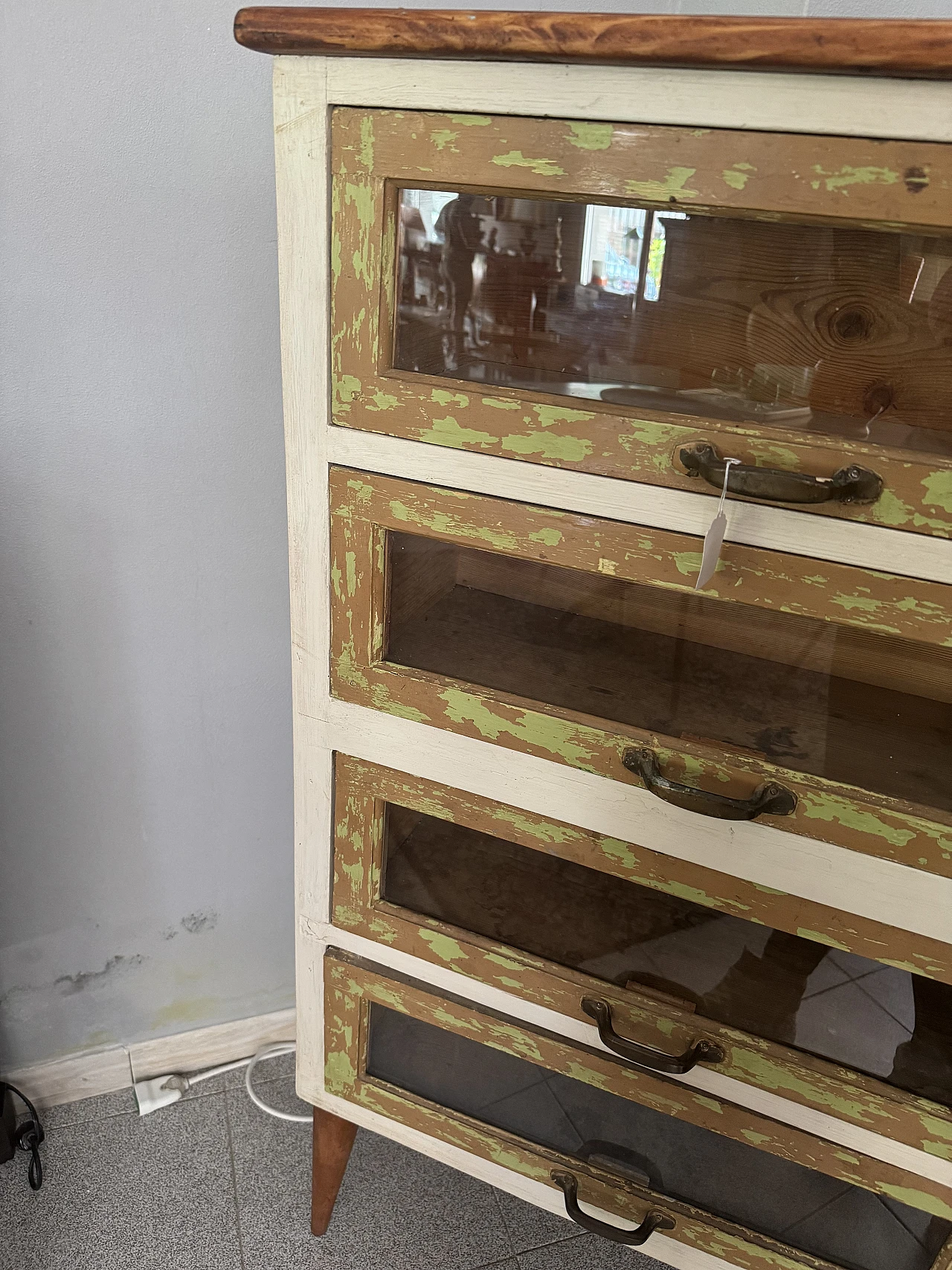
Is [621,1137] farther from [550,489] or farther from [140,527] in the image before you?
[140,527]

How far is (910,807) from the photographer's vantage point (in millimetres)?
682

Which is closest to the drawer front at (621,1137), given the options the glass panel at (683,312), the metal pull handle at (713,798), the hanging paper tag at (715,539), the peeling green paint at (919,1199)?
the peeling green paint at (919,1199)

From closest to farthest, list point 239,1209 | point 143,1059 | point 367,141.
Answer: point 367,141 < point 239,1209 < point 143,1059

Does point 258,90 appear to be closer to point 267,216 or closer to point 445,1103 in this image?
point 267,216

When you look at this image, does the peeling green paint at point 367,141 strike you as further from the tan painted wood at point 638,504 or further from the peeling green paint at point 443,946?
the peeling green paint at point 443,946

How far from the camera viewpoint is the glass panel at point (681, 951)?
0.78 metres

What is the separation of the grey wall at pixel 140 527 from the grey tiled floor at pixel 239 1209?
154mm

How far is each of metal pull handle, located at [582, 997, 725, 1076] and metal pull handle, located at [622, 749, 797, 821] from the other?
0.81 ft

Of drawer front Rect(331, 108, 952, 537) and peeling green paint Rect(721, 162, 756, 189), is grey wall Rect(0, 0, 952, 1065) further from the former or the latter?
peeling green paint Rect(721, 162, 756, 189)

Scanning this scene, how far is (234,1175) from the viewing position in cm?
135

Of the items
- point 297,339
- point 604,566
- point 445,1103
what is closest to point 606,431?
point 604,566

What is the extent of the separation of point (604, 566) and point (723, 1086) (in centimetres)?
52

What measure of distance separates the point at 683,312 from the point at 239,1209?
134 cm

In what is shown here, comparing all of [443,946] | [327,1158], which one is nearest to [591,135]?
[443,946]
